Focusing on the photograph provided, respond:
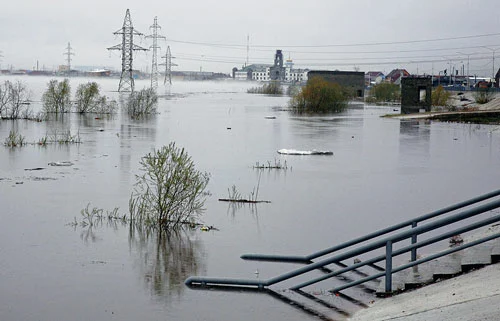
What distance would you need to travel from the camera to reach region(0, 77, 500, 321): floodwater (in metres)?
9.58

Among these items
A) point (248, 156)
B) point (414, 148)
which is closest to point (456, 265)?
point (248, 156)

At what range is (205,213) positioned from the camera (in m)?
15.4

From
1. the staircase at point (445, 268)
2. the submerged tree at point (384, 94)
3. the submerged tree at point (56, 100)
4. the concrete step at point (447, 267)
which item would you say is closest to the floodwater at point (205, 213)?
the staircase at point (445, 268)

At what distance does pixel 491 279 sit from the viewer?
828 cm

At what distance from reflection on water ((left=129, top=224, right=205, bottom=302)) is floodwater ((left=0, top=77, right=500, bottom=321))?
0.03 metres

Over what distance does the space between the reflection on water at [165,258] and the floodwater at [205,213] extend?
1.2 inches

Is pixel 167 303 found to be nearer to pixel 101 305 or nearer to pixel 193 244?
pixel 101 305

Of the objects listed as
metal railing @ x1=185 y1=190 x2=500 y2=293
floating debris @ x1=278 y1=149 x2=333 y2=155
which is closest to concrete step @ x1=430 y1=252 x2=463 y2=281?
Answer: metal railing @ x1=185 y1=190 x2=500 y2=293

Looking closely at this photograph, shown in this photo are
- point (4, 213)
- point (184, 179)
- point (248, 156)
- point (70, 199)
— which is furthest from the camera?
point (248, 156)

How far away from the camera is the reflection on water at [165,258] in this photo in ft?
33.8

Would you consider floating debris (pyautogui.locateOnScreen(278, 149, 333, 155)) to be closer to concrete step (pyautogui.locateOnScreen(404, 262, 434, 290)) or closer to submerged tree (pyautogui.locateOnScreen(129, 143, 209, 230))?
submerged tree (pyautogui.locateOnScreen(129, 143, 209, 230))

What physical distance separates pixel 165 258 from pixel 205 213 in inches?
139

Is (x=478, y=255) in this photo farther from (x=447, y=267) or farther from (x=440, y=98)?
(x=440, y=98)

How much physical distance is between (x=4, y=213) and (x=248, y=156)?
1240 cm
